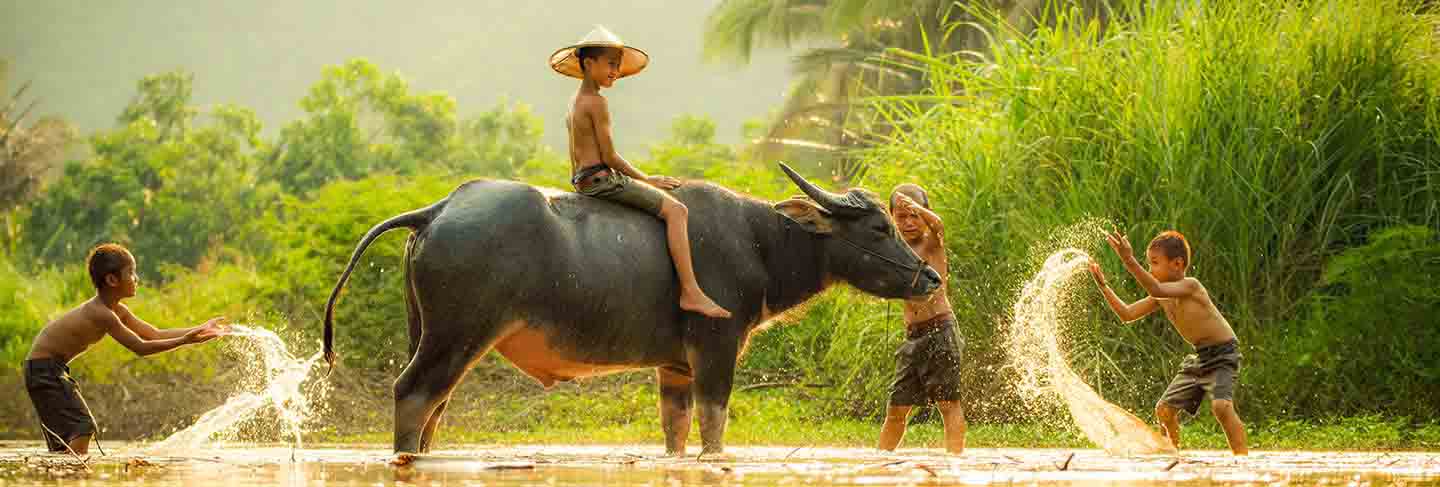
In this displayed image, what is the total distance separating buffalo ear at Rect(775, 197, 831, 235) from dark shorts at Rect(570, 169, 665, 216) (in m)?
0.72

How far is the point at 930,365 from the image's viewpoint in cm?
838

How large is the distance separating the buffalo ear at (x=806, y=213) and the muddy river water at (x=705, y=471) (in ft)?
3.60

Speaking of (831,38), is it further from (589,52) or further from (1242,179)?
(589,52)

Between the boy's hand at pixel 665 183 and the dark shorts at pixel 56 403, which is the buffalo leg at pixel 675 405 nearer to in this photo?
the boy's hand at pixel 665 183

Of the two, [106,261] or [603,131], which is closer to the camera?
[603,131]

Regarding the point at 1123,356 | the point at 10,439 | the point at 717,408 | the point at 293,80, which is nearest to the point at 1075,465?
the point at 717,408

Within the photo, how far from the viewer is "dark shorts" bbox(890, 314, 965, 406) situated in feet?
27.4

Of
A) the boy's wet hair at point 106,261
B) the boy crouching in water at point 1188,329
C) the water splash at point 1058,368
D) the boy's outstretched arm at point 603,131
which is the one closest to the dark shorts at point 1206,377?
the boy crouching in water at point 1188,329

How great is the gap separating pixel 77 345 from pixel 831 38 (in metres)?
25.4

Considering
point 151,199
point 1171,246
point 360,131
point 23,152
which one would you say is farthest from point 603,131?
point 360,131

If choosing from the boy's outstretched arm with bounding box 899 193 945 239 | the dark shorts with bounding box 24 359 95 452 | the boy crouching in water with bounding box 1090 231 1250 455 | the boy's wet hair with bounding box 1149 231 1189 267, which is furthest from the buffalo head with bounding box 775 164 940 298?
the dark shorts with bounding box 24 359 95 452

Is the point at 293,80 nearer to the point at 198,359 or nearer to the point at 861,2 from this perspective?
the point at 861,2

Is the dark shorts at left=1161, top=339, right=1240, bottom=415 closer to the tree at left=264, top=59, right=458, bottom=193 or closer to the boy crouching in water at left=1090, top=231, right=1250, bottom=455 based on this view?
the boy crouching in water at left=1090, top=231, right=1250, bottom=455

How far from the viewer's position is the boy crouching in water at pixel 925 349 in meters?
8.35
